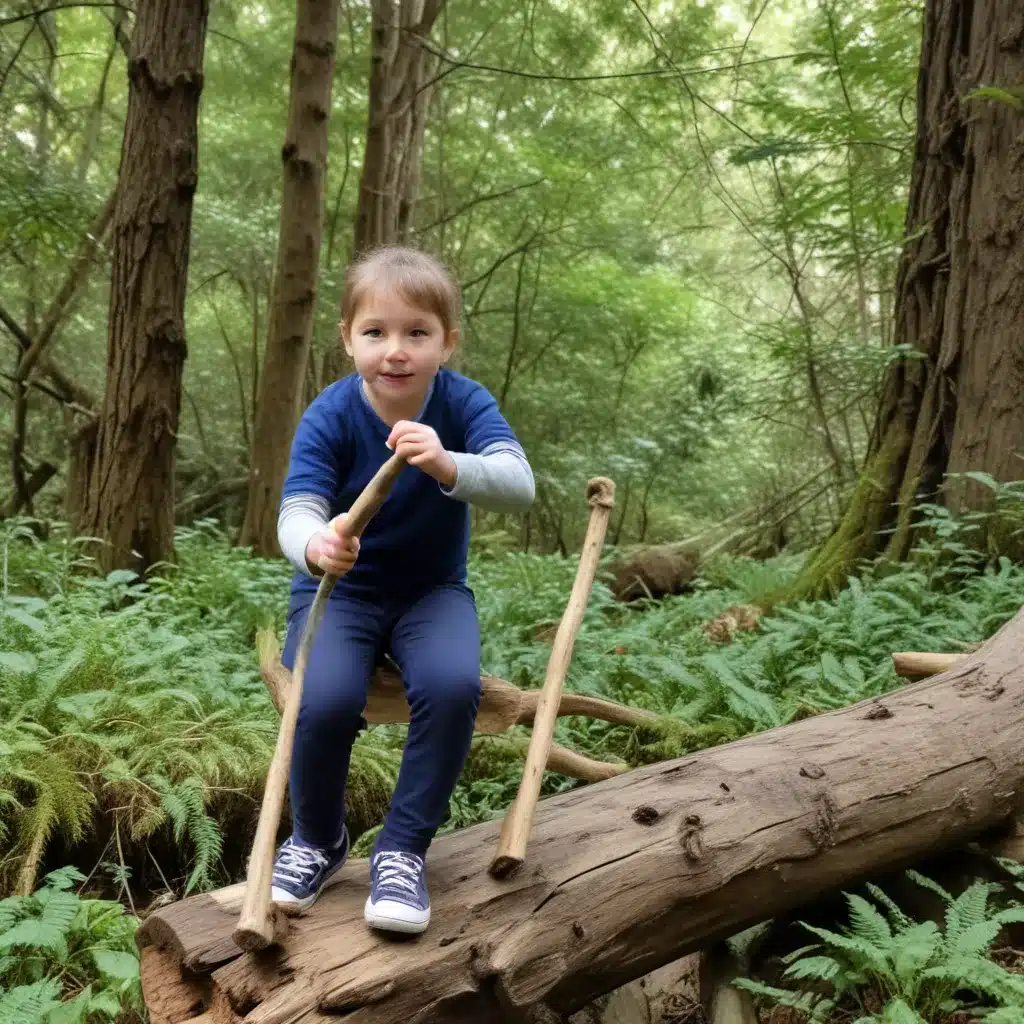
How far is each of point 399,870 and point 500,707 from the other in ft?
3.59

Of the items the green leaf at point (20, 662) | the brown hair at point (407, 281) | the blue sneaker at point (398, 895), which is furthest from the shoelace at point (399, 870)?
the green leaf at point (20, 662)

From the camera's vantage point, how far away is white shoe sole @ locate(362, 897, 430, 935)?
6.66ft

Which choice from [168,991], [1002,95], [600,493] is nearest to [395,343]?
[600,493]

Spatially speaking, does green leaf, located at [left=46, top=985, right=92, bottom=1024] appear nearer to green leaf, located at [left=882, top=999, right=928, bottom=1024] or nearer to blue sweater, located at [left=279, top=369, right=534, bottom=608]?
blue sweater, located at [left=279, top=369, right=534, bottom=608]

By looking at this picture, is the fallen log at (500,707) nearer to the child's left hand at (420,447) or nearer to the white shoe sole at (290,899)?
the white shoe sole at (290,899)

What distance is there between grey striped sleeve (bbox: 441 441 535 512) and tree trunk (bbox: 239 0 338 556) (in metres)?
6.17

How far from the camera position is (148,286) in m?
6.32

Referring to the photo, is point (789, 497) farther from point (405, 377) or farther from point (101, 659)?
point (405, 377)

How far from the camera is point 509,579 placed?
26.3 ft

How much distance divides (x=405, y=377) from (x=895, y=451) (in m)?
5.00

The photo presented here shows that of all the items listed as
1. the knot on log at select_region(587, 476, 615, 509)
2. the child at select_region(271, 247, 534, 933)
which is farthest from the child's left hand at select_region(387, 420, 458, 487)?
the knot on log at select_region(587, 476, 615, 509)

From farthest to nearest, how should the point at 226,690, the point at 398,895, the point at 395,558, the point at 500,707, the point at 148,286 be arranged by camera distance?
the point at 148,286, the point at 226,690, the point at 500,707, the point at 395,558, the point at 398,895

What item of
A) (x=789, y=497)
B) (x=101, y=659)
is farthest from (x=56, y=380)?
(x=789, y=497)

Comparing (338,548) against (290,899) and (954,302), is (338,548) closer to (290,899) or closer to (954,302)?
(290,899)
